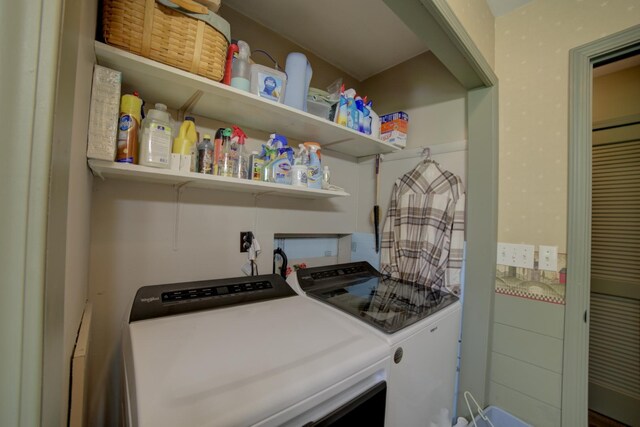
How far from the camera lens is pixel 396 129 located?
1802mm

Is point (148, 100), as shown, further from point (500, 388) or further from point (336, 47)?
point (500, 388)

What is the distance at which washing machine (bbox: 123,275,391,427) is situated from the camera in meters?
0.53

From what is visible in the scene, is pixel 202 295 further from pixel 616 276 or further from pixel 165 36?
pixel 616 276

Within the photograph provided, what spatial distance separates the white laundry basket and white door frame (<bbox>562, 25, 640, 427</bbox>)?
0.70ft

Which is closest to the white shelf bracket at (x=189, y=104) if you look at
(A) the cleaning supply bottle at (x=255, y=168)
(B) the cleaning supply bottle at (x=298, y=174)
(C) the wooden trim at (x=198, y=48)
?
(C) the wooden trim at (x=198, y=48)

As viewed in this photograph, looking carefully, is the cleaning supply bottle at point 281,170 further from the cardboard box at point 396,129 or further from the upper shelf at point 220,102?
the cardboard box at point 396,129

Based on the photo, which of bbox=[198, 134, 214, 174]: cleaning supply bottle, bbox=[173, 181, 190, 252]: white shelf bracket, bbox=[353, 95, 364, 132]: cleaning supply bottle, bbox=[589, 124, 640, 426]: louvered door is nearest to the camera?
bbox=[198, 134, 214, 174]: cleaning supply bottle

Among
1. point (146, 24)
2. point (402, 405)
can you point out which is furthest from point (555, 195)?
point (146, 24)

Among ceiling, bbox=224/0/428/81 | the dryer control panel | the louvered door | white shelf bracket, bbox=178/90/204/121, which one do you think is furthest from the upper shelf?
the louvered door

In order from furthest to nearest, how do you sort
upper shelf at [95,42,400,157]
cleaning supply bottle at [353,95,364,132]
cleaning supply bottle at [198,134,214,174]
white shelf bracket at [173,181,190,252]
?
cleaning supply bottle at [353,95,364,132] → white shelf bracket at [173,181,190,252] → cleaning supply bottle at [198,134,214,174] → upper shelf at [95,42,400,157]

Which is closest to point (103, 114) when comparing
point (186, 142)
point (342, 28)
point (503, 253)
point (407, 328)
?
point (186, 142)

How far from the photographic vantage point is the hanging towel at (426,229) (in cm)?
152

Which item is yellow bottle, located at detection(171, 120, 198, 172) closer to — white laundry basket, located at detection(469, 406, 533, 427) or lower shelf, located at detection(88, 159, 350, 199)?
lower shelf, located at detection(88, 159, 350, 199)

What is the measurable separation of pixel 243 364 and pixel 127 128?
0.89m
